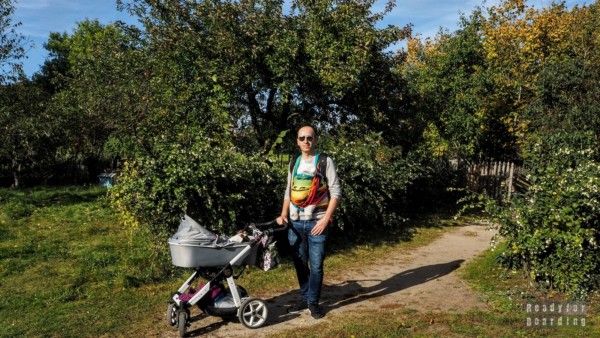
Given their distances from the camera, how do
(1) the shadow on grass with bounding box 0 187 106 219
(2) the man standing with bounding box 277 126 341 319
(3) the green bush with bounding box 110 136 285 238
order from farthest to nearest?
(1) the shadow on grass with bounding box 0 187 106 219 < (3) the green bush with bounding box 110 136 285 238 < (2) the man standing with bounding box 277 126 341 319

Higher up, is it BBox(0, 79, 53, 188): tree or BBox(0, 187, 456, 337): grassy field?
BBox(0, 79, 53, 188): tree

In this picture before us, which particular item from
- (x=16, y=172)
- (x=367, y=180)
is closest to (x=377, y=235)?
(x=367, y=180)

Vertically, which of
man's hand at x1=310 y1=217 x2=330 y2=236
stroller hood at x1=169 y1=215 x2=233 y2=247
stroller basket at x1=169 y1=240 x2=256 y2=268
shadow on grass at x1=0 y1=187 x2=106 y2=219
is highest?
man's hand at x1=310 y1=217 x2=330 y2=236

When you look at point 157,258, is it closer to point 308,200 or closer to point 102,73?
point 308,200

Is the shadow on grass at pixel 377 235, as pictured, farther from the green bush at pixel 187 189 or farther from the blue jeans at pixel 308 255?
the blue jeans at pixel 308 255

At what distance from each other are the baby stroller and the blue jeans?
322 mm

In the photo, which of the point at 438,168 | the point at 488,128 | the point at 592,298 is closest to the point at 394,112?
the point at 438,168

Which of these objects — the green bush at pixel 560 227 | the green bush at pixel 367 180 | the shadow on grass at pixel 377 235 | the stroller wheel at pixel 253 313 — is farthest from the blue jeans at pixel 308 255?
the green bush at pixel 367 180

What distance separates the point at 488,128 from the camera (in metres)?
17.7

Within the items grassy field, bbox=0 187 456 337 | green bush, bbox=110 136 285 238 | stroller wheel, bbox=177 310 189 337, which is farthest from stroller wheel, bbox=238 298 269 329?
green bush, bbox=110 136 285 238

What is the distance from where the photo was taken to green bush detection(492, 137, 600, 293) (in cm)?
596

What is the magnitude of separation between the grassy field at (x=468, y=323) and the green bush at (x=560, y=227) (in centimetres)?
27

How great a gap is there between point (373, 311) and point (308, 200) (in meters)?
1.59

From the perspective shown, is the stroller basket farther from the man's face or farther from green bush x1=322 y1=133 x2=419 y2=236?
green bush x1=322 y1=133 x2=419 y2=236
